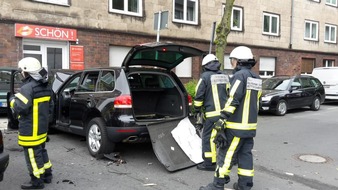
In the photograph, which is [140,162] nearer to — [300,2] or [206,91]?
[206,91]

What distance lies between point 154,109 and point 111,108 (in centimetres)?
138

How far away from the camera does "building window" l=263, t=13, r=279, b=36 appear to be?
19.9 metres

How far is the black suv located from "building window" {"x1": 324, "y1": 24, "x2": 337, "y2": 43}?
21.0m

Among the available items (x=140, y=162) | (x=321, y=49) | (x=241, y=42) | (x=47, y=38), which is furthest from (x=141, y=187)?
(x=321, y=49)

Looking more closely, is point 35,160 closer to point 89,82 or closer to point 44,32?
point 89,82

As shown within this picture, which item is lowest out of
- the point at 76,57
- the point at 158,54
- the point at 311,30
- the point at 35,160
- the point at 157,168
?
the point at 157,168

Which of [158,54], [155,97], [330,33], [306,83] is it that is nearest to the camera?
[158,54]

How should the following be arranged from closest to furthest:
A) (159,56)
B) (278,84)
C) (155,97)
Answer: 1. (159,56)
2. (155,97)
3. (278,84)

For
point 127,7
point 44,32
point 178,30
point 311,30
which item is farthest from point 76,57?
point 311,30

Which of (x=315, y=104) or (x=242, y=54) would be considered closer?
(x=242, y=54)

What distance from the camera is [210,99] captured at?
5258mm

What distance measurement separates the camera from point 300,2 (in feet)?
71.3

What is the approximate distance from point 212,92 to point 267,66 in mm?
16129

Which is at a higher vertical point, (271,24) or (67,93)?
(271,24)
